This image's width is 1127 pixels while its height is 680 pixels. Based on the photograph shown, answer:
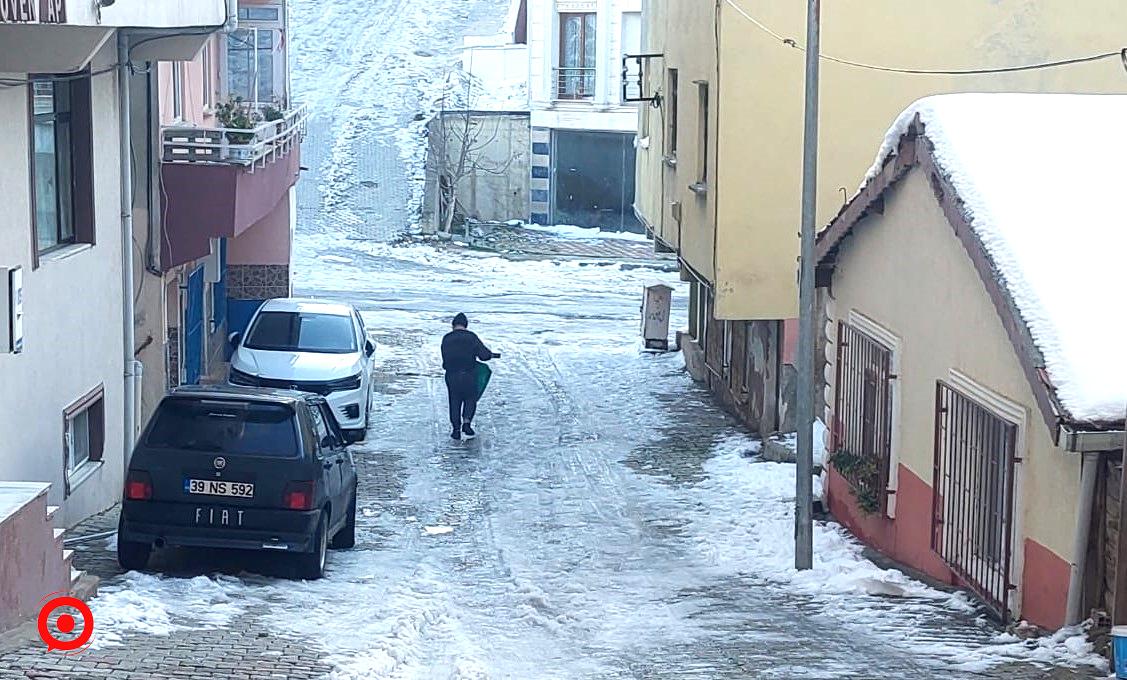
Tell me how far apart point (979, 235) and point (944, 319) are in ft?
3.58

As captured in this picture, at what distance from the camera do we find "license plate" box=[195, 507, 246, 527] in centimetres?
1117

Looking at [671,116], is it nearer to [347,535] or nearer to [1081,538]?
[347,535]

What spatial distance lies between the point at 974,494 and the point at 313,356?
1086cm

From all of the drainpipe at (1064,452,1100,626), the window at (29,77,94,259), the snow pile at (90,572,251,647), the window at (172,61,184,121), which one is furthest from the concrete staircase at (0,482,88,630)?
the window at (172,61,184,121)

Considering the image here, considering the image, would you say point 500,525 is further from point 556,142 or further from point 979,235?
point 556,142

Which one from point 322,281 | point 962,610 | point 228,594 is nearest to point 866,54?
point 962,610

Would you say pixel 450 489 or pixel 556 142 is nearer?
pixel 450 489

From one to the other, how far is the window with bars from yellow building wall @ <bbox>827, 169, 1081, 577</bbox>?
28 cm

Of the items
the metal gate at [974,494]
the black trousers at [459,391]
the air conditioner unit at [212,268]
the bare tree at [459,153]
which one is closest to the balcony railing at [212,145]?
the black trousers at [459,391]

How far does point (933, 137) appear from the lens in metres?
11.5

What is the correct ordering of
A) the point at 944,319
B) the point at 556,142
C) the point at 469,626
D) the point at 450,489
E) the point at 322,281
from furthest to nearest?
the point at 556,142
the point at 322,281
the point at 450,489
the point at 944,319
the point at 469,626

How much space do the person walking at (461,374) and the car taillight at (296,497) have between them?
8105mm

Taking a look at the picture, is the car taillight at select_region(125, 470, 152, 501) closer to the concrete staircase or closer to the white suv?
the concrete staircase

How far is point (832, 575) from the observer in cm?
1216
